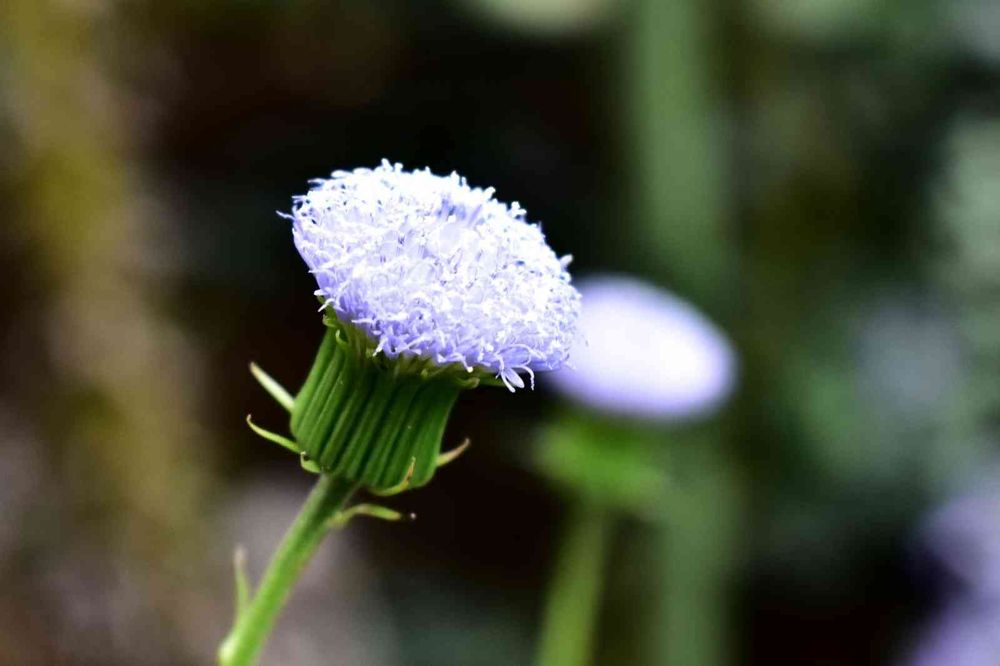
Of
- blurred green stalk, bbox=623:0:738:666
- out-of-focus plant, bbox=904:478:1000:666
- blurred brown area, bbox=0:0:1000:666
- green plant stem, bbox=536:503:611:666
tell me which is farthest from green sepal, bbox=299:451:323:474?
out-of-focus plant, bbox=904:478:1000:666

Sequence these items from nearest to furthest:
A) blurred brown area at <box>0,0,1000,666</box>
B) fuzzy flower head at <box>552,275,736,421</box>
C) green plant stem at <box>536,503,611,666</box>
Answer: green plant stem at <box>536,503,611,666</box> < fuzzy flower head at <box>552,275,736,421</box> < blurred brown area at <box>0,0,1000,666</box>

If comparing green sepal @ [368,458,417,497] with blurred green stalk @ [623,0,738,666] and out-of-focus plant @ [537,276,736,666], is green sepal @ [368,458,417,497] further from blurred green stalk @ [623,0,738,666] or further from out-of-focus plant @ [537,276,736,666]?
blurred green stalk @ [623,0,738,666]

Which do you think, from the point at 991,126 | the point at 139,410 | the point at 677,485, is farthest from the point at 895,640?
the point at 139,410

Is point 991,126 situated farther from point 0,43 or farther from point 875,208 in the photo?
point 0,43

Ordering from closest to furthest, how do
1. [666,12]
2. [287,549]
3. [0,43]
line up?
1. [287,549]
2. [0,43]
3. [666,12]

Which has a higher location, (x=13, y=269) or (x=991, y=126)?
(x=991, y=126)

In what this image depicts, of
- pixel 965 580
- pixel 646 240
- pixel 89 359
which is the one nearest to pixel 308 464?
pixel 89 359
